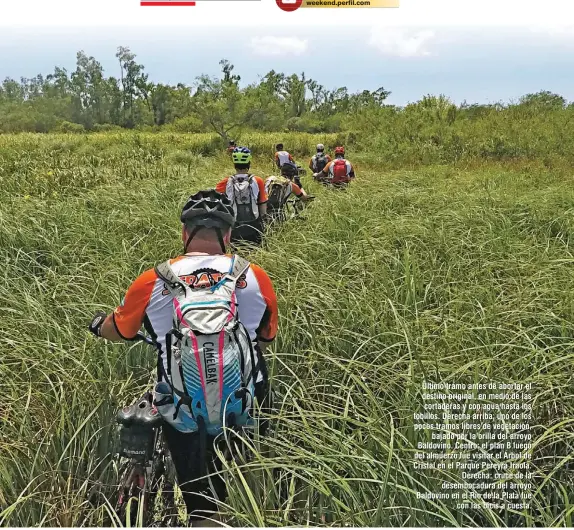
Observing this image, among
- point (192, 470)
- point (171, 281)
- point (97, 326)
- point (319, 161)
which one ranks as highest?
point (171, 281)

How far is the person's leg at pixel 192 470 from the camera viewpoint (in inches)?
64.7

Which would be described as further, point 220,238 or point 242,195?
point 242,195

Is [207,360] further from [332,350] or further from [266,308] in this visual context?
[332,350]

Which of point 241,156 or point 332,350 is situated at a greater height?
point 241,156

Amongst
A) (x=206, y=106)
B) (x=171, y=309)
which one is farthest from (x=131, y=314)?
(x=206, y=106)

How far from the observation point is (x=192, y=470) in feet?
5.47

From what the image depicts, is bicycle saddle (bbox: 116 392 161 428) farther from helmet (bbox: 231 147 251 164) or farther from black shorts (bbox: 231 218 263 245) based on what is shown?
helmet (bbox: 231 147 251 164)

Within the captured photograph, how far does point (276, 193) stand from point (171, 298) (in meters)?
3.76

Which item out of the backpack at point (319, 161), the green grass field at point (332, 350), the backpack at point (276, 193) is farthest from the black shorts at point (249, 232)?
the backpack at point (319, 161)

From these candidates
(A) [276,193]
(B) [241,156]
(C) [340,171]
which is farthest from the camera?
(C) [340,171]

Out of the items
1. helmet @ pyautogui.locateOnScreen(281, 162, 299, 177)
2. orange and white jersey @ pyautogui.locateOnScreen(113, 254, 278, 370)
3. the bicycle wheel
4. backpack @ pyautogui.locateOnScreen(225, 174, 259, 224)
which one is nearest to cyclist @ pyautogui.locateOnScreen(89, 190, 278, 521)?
orange and white jersey @ pyautogui.locateOnScreen(113, 254, 278, 370)

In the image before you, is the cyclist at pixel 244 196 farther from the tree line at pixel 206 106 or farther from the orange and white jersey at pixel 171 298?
the tree line at pixel 206 106

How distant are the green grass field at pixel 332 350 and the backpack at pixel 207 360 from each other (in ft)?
0.71

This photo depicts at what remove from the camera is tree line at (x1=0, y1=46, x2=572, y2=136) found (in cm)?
2389
